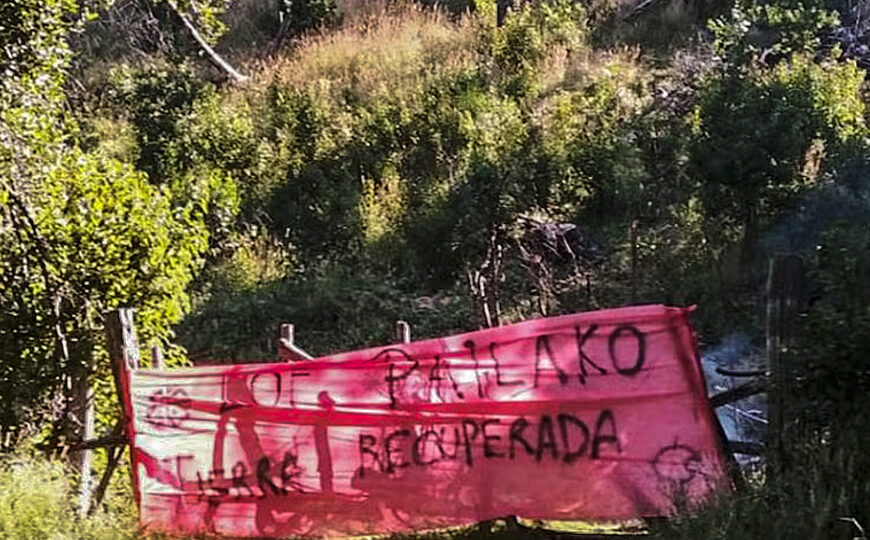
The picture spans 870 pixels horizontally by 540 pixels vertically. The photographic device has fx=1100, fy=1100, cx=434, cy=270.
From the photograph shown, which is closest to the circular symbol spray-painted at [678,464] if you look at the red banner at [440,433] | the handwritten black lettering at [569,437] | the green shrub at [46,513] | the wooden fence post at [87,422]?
the red banner at [440,433]

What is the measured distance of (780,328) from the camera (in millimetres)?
4789

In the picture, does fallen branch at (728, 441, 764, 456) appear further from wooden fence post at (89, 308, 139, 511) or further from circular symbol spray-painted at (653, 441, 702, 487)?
wooden fence post at (89, 308, 139, 511)

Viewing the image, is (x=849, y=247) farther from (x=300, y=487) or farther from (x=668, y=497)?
(x=300, y=487)

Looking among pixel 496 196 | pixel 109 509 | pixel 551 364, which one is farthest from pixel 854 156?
pixel 109 509

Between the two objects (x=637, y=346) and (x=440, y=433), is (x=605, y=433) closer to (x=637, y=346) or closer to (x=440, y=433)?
(x=637, y=346)

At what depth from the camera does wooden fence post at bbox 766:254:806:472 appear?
4727 mm

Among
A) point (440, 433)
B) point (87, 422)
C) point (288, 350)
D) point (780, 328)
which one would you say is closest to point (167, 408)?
point (288, 350)

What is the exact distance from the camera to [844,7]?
45.9 ft

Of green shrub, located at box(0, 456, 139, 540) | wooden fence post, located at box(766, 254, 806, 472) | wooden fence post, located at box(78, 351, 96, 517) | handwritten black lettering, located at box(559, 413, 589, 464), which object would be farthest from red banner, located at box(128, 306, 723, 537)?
wooden fence post, located at box(78, 351, 96, 517)

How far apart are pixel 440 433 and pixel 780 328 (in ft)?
5.66

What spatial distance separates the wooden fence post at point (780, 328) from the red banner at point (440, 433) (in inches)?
15.5

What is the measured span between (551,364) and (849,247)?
1.49 metres

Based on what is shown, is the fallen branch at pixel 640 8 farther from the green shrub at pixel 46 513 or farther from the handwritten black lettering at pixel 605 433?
the green shrub at pixel 46 513

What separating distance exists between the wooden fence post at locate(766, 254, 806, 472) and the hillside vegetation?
0.20 ft
